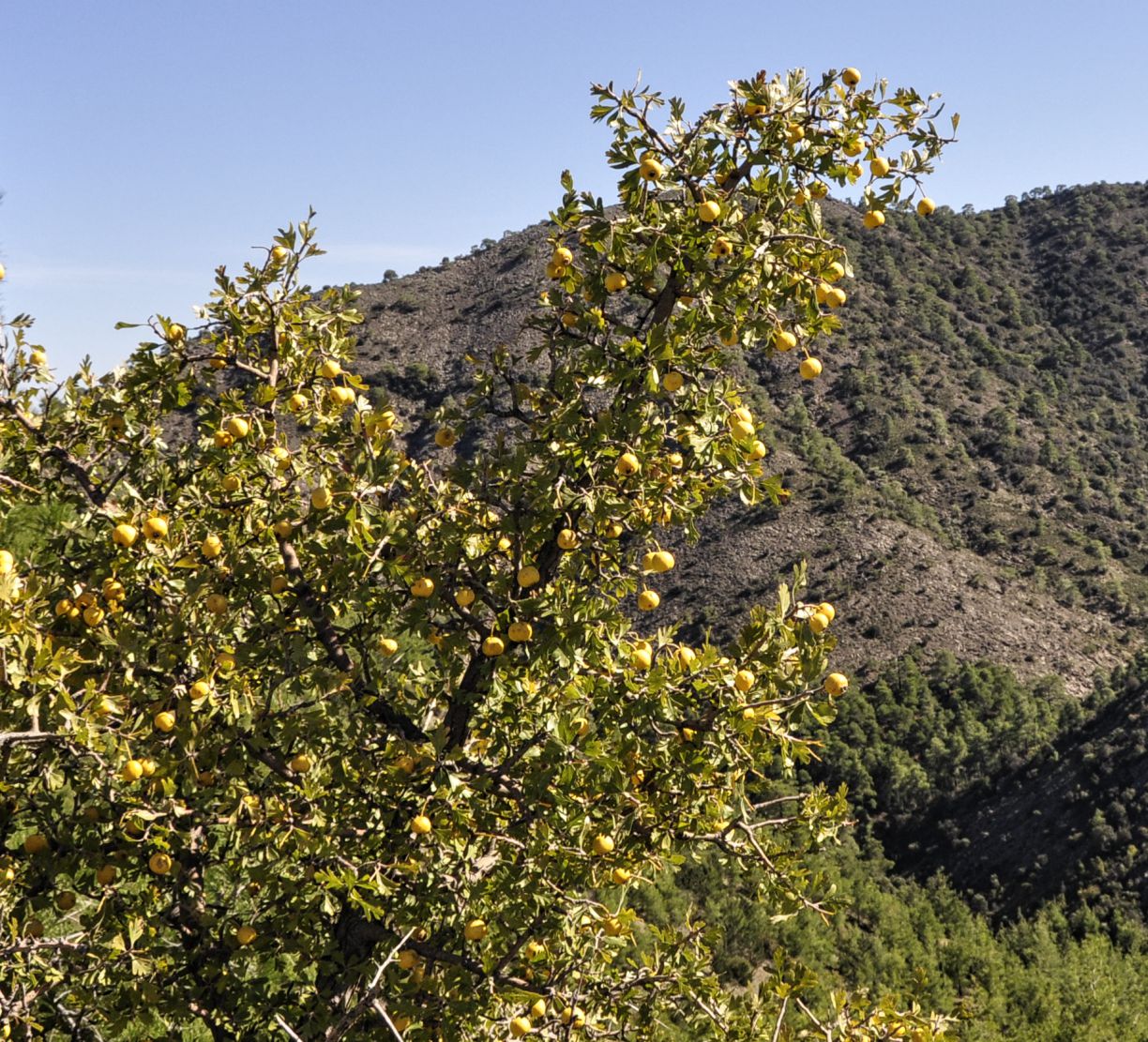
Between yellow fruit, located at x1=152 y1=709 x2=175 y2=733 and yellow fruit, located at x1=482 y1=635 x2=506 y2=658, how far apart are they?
0.97 metres

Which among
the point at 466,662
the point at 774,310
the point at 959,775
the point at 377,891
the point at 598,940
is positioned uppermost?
the point at 774,310

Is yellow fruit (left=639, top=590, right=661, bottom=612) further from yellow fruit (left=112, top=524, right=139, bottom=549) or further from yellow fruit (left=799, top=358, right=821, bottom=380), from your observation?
yellow fruit (left=112, top=524, right=139, bottom=549)

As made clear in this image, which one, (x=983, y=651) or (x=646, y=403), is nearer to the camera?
(x=646, y=403)

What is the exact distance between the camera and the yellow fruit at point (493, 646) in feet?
11.2

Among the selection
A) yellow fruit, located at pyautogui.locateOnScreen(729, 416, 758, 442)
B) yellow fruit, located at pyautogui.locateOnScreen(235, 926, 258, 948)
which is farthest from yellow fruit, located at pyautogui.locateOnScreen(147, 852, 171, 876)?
yellow fruit, located at pyautogui.locateOnScreen(729, 416, 758, 442)

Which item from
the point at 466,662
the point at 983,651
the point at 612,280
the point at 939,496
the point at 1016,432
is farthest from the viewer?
the point at 1016,432

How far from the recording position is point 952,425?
47094 millimetres

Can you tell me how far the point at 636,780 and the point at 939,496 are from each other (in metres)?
41.2

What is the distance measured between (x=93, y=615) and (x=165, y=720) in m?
0.48

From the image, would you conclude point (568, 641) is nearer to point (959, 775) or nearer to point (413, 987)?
point (413, 987)

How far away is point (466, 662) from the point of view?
3889mm

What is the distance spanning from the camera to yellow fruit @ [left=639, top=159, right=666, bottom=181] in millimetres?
3383

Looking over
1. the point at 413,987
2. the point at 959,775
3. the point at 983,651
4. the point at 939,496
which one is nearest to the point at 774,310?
the point at 413,987

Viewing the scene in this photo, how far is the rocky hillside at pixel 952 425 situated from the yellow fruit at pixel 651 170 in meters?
23.2
